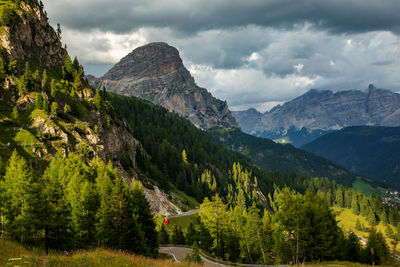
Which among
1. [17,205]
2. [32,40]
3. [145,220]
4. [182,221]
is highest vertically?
[32,40]

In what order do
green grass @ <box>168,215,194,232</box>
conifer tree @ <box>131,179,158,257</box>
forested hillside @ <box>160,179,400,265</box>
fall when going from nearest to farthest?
forested hillside @ <box>160,179,400,265</box>
conifer tree @ <box>131,179,158,257</box>
green grass @ <box>168,215,194,232</box>

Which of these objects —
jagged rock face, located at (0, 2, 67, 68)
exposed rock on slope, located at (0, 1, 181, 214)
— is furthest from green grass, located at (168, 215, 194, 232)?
jagged rock face, located at (0, 2, 67, 68)

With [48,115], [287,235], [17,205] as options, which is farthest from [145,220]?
[48,115]

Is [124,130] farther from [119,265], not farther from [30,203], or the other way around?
[119,265]

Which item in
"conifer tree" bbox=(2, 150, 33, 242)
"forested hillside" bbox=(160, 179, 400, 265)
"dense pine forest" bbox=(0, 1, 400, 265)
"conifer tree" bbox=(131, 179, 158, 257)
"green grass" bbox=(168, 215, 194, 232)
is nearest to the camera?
"conifer tree" bbox=(2, 150, 33, 242)

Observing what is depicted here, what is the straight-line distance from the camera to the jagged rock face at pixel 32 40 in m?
127

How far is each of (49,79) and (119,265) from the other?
137 meters

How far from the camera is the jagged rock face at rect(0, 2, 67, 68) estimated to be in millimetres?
126625

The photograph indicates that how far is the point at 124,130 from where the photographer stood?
15988 centimetres

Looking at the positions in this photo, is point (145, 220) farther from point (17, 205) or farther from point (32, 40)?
point (32, 40)

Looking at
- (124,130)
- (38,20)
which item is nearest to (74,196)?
(124,130)

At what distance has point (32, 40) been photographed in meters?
143

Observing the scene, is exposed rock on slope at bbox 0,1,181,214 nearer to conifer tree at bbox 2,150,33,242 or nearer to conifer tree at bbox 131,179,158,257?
conifer tree at bbox 2,150,33,242

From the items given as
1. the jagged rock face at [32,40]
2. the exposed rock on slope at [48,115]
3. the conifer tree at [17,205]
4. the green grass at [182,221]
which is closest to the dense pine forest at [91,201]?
the conifer tree at [17,205]
